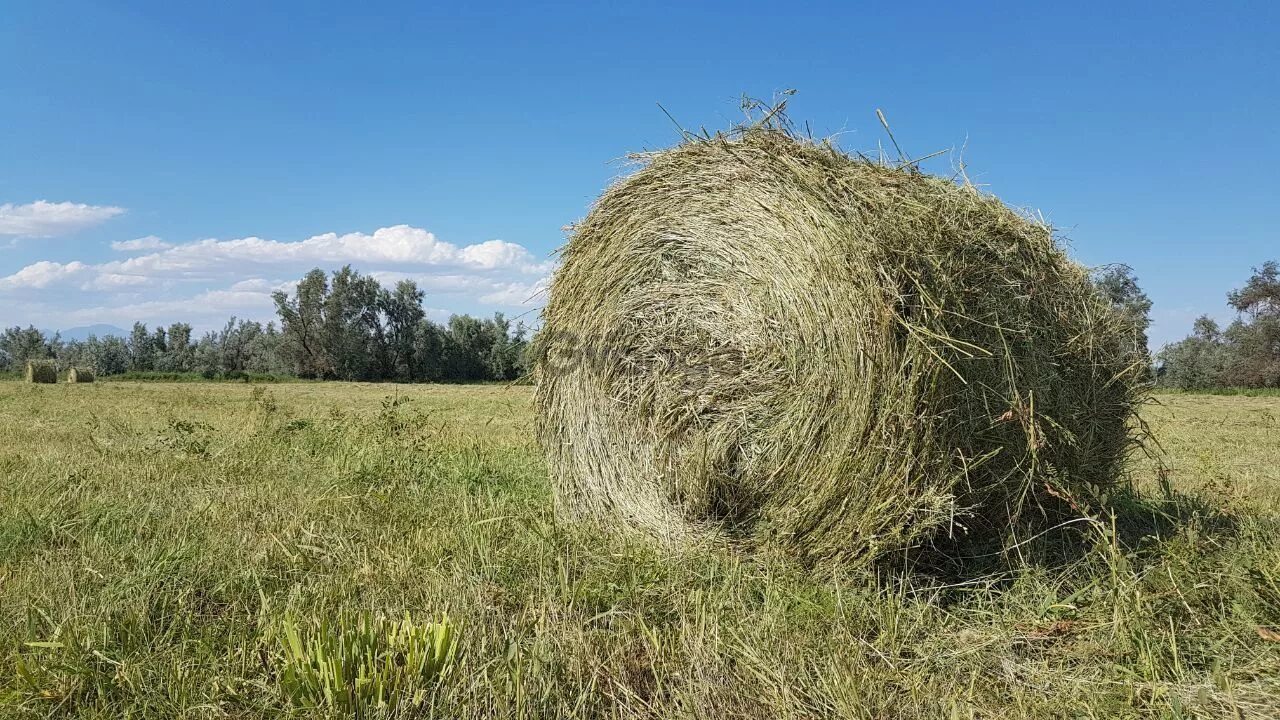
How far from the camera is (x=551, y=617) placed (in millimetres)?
3143

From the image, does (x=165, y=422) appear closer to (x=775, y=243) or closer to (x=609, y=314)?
(x=609, y=314)

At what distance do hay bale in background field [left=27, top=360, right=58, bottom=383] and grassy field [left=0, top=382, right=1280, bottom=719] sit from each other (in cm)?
2508

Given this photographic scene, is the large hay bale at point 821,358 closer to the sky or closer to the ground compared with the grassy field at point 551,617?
closer to the sky

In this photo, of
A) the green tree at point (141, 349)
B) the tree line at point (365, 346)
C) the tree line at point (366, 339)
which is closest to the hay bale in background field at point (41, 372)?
the tree line at point (365, 346)

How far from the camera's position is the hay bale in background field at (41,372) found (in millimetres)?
25453

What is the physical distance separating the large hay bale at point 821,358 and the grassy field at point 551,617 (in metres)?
0.33

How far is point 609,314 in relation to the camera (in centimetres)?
478

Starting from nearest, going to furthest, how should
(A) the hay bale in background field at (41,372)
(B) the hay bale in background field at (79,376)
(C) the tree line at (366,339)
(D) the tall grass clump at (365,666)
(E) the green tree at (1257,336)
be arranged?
(D) the tall grass clump at (365,666)
(A) the hay bale in background field at (41,372)
(B) the hay bale in background field at (79,376)
(E) the green tree at (1257,336)
(C) the tree line at (366,339)

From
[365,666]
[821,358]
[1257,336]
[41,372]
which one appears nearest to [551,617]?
[365,666]

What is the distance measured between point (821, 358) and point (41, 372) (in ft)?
97.6

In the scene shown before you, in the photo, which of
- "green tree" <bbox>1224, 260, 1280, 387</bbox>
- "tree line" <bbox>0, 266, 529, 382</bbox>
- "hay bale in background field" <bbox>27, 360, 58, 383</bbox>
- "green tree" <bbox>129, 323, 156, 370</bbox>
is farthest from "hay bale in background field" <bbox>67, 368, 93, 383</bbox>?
"green tree" <bbox>1224, 260, 1280, 387</bbox>

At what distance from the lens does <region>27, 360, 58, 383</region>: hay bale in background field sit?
25453 millimetres

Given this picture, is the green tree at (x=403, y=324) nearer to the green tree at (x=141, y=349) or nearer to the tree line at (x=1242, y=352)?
the green tree at (x=141, y=349)

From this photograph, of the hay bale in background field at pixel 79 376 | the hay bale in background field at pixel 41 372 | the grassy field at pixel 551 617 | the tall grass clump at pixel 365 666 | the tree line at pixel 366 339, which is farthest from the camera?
the tree line at pixel 366 339
